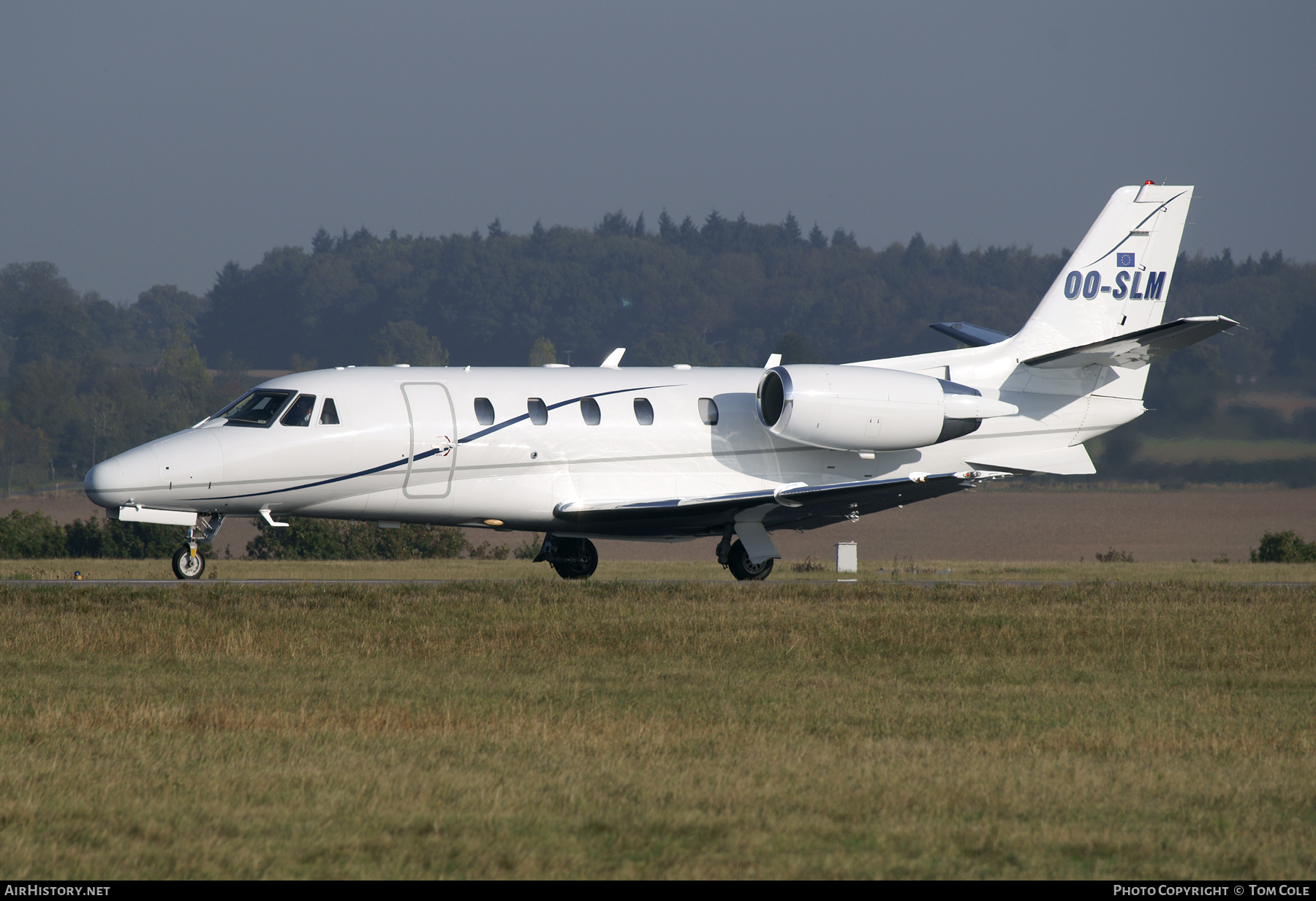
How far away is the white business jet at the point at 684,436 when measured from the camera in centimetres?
2234

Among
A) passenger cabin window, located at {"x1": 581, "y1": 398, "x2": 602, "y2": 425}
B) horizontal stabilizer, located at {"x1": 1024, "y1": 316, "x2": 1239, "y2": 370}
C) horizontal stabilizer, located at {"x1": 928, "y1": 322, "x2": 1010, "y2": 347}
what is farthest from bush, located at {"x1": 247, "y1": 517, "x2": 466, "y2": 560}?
horizontal stabilizer, located at {"x1": 1024, "y1": 316, "x2": 1239, "y2": 370}

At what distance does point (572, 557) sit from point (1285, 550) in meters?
28.0

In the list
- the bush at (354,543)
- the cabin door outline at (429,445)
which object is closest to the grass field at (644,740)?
the cabin door outline at (429,445)

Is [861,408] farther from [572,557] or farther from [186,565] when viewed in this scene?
[186,565]

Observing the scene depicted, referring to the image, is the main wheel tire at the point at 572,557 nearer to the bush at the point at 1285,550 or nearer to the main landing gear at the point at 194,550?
the main landing gear at the point at 194,550

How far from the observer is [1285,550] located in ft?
147

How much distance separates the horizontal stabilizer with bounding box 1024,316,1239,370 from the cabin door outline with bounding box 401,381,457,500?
1067 centimetres

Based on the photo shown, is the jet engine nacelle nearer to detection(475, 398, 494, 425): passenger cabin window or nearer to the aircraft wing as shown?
the aircraft wing

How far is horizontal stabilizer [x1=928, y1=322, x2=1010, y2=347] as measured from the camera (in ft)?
90.5

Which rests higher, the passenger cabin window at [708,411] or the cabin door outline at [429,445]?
the passenger cabin window at [708,411]

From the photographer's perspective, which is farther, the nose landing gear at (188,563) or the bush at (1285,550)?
the bush at (1285,550)

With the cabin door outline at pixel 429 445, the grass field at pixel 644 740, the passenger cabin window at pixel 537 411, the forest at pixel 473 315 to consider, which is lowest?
the grass field at pixel 644 740

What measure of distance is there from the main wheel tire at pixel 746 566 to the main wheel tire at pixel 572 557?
2.50m

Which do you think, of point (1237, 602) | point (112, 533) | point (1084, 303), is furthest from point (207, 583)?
point (112, 533)
